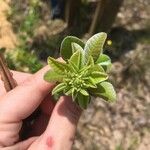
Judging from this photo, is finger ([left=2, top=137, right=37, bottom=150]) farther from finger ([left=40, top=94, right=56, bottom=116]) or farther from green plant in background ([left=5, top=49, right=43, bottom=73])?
green plant in background ([left=5, top=49, right=43, bottom=73])

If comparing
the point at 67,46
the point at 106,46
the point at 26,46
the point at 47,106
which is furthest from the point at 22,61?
the point at 67,46

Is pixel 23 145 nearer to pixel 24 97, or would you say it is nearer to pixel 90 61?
pixel 24 97

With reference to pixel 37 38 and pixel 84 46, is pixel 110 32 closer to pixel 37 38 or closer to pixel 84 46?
pixel 37 38

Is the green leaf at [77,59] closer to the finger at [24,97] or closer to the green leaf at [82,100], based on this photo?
the green leaf at [82,100]

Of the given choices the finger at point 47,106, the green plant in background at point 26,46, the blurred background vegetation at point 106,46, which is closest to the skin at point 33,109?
the finger at point 47,106

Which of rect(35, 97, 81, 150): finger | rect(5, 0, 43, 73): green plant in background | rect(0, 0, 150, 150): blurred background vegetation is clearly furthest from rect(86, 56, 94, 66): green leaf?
rect(5, 0, 43, 73): green plant in background

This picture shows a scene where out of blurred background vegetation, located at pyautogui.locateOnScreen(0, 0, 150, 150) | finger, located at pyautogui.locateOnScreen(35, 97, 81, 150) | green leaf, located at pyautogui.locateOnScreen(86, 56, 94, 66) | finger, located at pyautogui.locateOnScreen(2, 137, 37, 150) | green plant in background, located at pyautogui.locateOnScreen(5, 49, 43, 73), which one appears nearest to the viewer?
green leaf, located at pyautogui.locateOnScreen(86, 56, 94, 66)

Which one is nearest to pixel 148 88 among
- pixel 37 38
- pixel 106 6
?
pixel 106 6

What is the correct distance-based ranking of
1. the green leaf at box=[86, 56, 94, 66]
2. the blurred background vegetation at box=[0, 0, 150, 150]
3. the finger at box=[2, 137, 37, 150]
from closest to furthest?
the green leaf at box=[86, 56, 94, 66], the finger at box=[2, 137, 37, 150], the blurred background vegetation at box=[0, 0, 150, 150]
